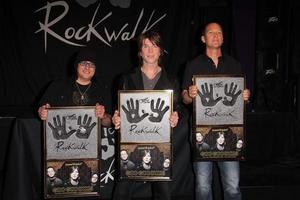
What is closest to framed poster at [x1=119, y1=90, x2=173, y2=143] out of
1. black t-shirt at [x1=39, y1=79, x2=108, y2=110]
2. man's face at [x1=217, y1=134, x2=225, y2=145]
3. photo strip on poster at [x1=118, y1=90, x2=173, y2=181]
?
photo strip on poster at [x1=118, y1=90, x2=173, y2=181]

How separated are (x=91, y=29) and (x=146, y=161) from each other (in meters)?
2.72

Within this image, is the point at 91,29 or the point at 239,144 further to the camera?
the point at 91,29

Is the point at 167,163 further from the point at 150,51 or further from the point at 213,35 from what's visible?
the point at 213,35

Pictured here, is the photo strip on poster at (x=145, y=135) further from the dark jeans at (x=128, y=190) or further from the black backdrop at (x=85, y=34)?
the black backdrop at (x=85, y=34)

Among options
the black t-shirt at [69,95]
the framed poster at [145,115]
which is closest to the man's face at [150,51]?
the framed poster at [145,115]

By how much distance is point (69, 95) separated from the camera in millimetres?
2508

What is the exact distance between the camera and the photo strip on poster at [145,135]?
2418 mm

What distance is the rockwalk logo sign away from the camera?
4.73m

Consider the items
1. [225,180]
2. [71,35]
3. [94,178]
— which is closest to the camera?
[94,178]

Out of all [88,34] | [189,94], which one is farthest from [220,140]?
[88,34]

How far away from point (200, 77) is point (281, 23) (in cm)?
258

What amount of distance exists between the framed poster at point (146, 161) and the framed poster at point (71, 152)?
0.59 feet

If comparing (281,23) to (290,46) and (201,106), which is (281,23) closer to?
(290,46)

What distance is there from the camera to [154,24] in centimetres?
484
